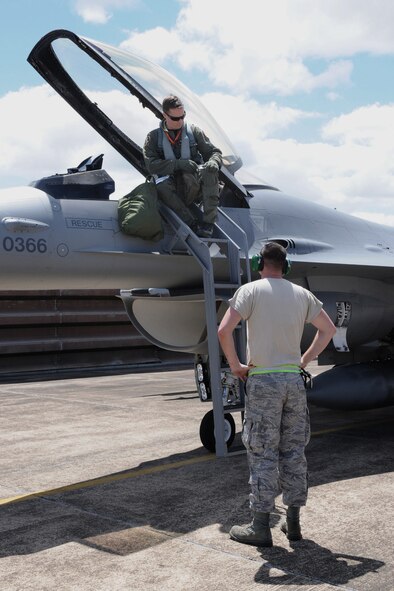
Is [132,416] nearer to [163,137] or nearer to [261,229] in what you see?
[261,229]

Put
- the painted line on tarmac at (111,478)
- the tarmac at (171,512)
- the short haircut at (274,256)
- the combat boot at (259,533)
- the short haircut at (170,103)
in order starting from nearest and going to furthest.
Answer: the tarmac at (171,512) → the combat boot at (259,533) → the short haircut at (274,256) → the painted line on tarmac at (111,478) → the short haircut at (170,103)

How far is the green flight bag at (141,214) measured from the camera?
21.2 ft

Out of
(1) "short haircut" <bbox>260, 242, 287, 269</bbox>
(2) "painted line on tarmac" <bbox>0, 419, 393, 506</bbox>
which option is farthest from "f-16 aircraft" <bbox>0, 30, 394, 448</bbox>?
(1) "short haircut" <bbox>260, 242, 287, 269</bbox>

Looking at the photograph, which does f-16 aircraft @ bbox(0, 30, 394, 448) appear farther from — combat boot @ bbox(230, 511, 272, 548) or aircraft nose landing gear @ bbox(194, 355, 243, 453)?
combat boot @ bbox(230, 511, 272, 548)

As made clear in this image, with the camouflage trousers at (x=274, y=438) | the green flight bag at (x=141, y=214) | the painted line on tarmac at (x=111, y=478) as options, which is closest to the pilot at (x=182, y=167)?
the green flight bag at (x=141, y=214)

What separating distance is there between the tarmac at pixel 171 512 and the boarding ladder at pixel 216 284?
43cm

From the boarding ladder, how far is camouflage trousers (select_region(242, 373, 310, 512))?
2.18 meters

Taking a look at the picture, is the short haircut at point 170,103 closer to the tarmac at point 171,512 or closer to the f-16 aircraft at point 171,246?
the f-16 aircraft at point 171,246

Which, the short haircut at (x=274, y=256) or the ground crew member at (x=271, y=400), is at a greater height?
the short haircut at (x=274, y=256)

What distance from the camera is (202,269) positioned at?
6875 millimetres

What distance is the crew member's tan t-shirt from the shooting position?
14.0ft

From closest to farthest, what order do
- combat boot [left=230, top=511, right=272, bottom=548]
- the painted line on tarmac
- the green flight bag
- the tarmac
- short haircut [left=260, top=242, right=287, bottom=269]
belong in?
the tarmac < combat boot [left=230, top=511, right=272, bottom=548] < short haircut [left=260, top=242, right=287, bottom=269] < the painted line on tarmac < the green flight bag

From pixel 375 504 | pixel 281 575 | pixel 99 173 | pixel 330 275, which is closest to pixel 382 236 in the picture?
pixel 330 275

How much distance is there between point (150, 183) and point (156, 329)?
1700 mm
